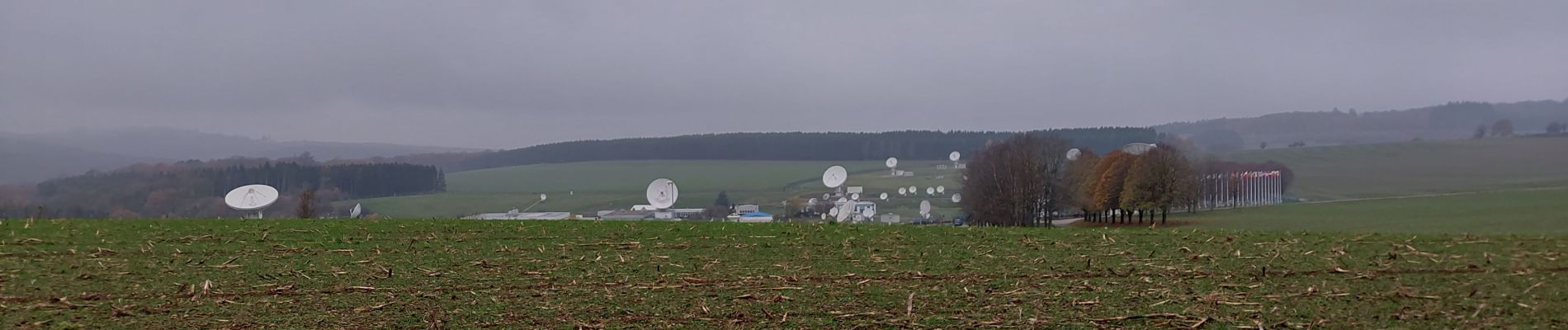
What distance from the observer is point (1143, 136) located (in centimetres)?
9181

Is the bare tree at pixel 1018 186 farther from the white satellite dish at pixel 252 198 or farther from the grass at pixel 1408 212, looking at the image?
the white satellite dish at pixel 252 198

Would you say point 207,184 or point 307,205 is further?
point 207,184

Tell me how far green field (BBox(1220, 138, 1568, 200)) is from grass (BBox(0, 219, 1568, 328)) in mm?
57003

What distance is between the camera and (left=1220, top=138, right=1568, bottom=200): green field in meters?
63.4

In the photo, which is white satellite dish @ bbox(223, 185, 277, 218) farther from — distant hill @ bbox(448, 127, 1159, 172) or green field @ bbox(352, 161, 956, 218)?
distant hill @ bbox(448, 127, 1159, 172)

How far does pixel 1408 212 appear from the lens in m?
46.8

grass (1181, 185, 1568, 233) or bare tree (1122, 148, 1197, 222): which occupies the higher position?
bare tree (1122, 148, 1197, 222)

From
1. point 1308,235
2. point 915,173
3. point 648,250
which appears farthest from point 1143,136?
point 648,250

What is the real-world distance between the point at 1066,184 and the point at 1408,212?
16848 mm

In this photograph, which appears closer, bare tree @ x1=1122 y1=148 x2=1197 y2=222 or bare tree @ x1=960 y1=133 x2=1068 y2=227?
bare tree @ x1=1122 y1=148 x2=1197 y2=222

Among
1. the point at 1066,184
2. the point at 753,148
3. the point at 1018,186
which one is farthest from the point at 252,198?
the point at 753,148

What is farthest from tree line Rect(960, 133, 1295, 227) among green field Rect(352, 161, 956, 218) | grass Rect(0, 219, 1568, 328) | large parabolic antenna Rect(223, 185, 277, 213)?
grass Rect(0, 219, 1568, 328)

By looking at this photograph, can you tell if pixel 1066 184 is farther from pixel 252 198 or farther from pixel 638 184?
pixel 638 184

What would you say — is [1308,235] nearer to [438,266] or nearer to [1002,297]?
[1002,297]
